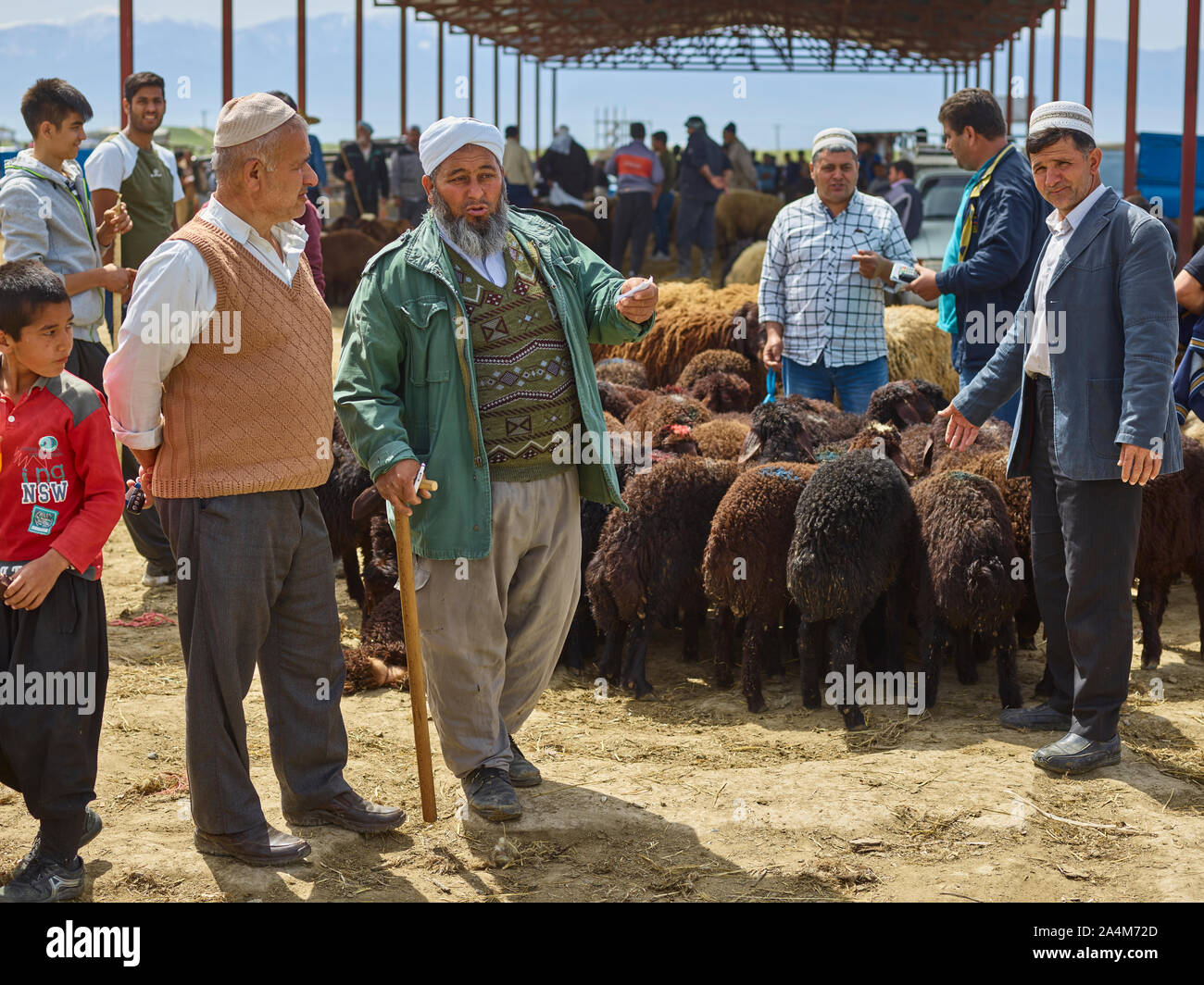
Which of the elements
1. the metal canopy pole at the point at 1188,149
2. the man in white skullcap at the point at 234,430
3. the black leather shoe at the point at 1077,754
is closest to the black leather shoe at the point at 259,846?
the man in white skullcap at the point at 234,430

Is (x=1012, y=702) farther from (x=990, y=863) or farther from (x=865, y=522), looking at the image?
(x=990, y=863)

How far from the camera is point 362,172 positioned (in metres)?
20.8

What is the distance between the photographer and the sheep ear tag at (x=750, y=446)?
5949 mm

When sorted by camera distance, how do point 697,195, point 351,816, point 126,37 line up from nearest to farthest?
point 351,816 < point 126,37 < point 697,195

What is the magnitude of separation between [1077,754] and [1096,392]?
4.00ft

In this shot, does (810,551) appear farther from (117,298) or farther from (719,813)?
(117,298)

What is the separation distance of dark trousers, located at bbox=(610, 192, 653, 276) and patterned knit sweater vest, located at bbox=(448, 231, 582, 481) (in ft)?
41.4

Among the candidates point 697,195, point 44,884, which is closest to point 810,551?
point 44,884

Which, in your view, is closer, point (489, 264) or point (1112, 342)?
point (489, 264)

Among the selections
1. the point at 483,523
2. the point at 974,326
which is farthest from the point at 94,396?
the point at 974,326

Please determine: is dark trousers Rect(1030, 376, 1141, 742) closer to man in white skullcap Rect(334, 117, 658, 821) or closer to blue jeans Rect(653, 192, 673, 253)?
man in white skullcap Rect(334, 117, 658, 821)

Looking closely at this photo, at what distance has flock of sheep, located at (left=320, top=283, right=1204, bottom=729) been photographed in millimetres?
5078

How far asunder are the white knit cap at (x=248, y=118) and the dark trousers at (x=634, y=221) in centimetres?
1320

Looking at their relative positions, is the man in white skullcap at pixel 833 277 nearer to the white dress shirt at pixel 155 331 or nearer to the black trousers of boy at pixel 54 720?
the white dress shirt at pixel 155 331
